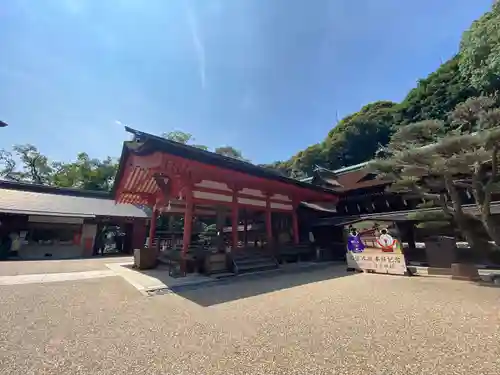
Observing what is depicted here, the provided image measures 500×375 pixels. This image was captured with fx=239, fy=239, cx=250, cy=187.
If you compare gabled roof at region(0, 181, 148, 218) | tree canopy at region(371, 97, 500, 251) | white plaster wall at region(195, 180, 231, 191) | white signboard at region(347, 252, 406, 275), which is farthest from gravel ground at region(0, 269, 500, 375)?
gabled roof at region(0, 181, 148, 218)

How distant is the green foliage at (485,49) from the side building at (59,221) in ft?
77.9

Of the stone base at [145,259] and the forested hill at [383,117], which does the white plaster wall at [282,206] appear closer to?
the stone base at [145,259]

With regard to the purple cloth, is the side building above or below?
above

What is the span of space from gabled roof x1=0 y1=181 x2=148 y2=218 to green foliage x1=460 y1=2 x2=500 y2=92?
23734mm

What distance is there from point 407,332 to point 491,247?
6513 millimetres

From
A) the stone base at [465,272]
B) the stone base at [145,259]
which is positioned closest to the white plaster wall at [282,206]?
the stone base at [145,259]

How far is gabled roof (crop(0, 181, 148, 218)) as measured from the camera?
1460 centimetres

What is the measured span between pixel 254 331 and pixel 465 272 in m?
6.81

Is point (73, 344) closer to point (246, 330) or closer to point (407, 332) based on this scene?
point (246, 330)

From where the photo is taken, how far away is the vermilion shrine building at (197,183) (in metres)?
6.64

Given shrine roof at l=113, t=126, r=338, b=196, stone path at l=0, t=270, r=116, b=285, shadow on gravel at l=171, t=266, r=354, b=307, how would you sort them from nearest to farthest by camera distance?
shadow on gravel at l=171, t=266, r=354, b=307
shrine roof at l=113, t=126, r=338, b=196
stone path at l=0, t=270, r=116, b=285

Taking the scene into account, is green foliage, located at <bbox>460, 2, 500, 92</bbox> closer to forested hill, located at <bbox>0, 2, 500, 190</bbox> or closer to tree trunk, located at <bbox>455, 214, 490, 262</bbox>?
forested hill, located at <bbox>0, 2, 500, 190</bbox>

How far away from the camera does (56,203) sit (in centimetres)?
1675

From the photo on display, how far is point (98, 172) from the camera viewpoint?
91.8 ft
